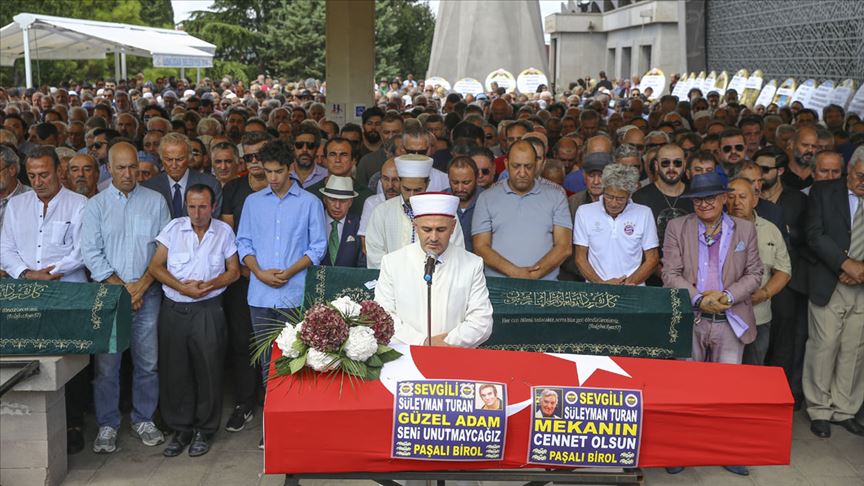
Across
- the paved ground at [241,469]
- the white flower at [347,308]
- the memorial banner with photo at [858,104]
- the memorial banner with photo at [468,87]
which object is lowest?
the paved ground at [241,469]

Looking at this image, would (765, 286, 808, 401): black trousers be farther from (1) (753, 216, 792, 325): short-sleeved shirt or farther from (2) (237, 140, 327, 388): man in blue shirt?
(2) (237, 140, 327, 388): man in blue shirt

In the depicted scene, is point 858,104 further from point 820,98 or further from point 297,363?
point 297,363

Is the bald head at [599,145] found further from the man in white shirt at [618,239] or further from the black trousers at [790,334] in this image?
the black trousers at [790,334]

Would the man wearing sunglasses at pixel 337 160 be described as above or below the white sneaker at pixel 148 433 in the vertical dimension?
above

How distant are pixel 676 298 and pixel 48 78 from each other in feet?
174

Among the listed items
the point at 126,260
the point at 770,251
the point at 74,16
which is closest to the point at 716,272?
the point at 770,251

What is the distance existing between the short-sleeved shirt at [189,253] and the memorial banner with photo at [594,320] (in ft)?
3.10

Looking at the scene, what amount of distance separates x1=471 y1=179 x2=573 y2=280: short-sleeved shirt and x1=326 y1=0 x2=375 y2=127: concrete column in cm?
1193

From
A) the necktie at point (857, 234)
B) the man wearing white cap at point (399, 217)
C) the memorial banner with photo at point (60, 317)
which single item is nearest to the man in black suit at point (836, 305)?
the necktie at point (857, 234)

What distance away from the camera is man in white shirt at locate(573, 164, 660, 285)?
714 centimetres

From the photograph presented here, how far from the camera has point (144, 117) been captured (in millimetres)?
14773

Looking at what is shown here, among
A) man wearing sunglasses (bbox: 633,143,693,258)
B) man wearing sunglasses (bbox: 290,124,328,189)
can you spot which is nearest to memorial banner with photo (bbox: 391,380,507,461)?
man wearing sunglasses (bbox: 633,143,693,258)

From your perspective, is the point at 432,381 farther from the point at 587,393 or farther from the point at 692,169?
the point at 692,169

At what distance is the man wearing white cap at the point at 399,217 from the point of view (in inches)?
272
